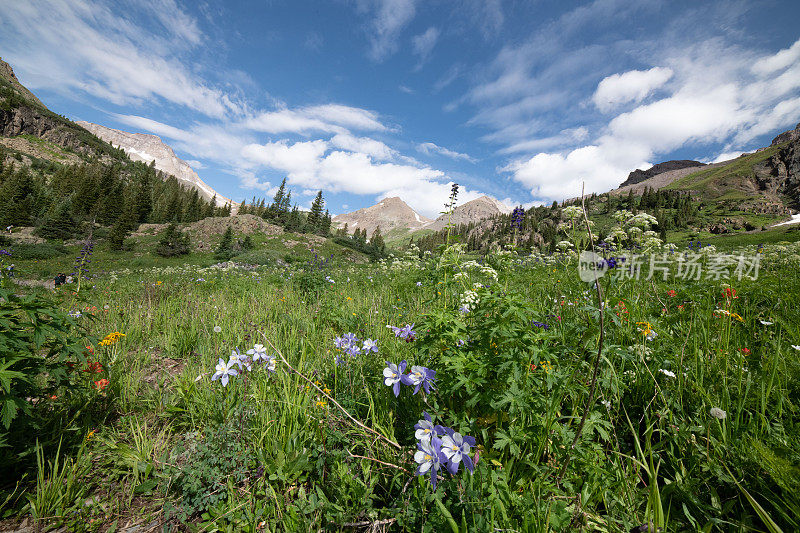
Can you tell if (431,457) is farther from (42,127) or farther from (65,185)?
(42,127)

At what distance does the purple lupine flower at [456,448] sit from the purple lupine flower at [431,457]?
0.03 metres

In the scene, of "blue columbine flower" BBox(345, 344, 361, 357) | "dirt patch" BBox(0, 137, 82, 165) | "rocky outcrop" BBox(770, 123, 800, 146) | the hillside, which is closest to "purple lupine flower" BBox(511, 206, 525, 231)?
"blue columbine flower" BBox(345, 344, 361, 357)

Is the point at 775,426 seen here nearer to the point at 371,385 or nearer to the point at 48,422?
the point at 371,385

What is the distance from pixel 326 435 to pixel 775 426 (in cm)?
300

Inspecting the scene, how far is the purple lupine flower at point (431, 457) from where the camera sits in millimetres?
1298

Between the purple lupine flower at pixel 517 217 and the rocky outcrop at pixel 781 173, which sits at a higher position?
the rocky outcrop at pixel 781 173

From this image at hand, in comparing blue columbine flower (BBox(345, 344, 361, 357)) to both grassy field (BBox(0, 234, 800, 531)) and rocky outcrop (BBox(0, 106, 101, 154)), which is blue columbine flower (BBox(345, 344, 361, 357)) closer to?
grassy field (BBox(0, 234, 800, 531))

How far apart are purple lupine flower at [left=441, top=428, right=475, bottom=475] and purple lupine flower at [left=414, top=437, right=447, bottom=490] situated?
3 centimetres

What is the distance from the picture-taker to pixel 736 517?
1604mm

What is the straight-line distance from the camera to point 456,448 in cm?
138

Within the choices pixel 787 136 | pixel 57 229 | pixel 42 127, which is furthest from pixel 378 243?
pixel 787 136

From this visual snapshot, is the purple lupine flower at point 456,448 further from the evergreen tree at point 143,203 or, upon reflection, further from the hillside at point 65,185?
the evergreen tree at point 143,203

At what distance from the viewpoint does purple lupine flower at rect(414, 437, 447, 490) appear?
4.26 feet

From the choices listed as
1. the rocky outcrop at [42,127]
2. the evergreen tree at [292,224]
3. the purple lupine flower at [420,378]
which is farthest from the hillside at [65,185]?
the evergreen tree at [292,224]
